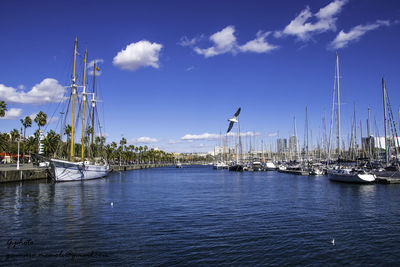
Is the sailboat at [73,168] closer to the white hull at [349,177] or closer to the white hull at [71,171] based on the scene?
the white hull at [71,171]

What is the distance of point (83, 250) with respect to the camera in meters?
15.1

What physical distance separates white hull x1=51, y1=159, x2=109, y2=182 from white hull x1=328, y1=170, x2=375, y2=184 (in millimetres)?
47551

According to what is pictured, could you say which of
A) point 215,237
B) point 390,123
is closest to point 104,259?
point 215,237

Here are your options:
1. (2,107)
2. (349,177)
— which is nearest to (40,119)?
(2,107)

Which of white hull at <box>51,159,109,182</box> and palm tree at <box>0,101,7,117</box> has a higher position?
palm tree at <box>0,101,7,117</box>

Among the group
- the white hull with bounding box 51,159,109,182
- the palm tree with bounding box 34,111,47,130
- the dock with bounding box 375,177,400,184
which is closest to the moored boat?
the dock with bounding box 375,177,400,184

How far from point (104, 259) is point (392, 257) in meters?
13.2

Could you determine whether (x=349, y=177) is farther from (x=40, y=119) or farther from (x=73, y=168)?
(x=40, y=119)

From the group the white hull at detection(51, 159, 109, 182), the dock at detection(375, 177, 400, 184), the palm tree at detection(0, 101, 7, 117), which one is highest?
the palm tree at detection(0, 101, 7, 117)

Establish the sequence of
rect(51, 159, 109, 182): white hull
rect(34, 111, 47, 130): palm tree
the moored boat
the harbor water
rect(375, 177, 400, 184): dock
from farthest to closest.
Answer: rect(34, 111, 47, 130): palm tree < rect(51, 159, 109, 182): white hull < the moored boat < rect(375, 177, 400, 184): dock < the harbor water

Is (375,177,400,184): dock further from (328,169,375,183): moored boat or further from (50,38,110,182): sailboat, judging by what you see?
(50,38,110,182): sailboat

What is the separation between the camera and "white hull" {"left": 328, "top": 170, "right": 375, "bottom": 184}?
160ft

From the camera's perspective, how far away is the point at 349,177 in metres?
51.4

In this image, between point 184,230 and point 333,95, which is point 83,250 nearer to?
point 184,230
